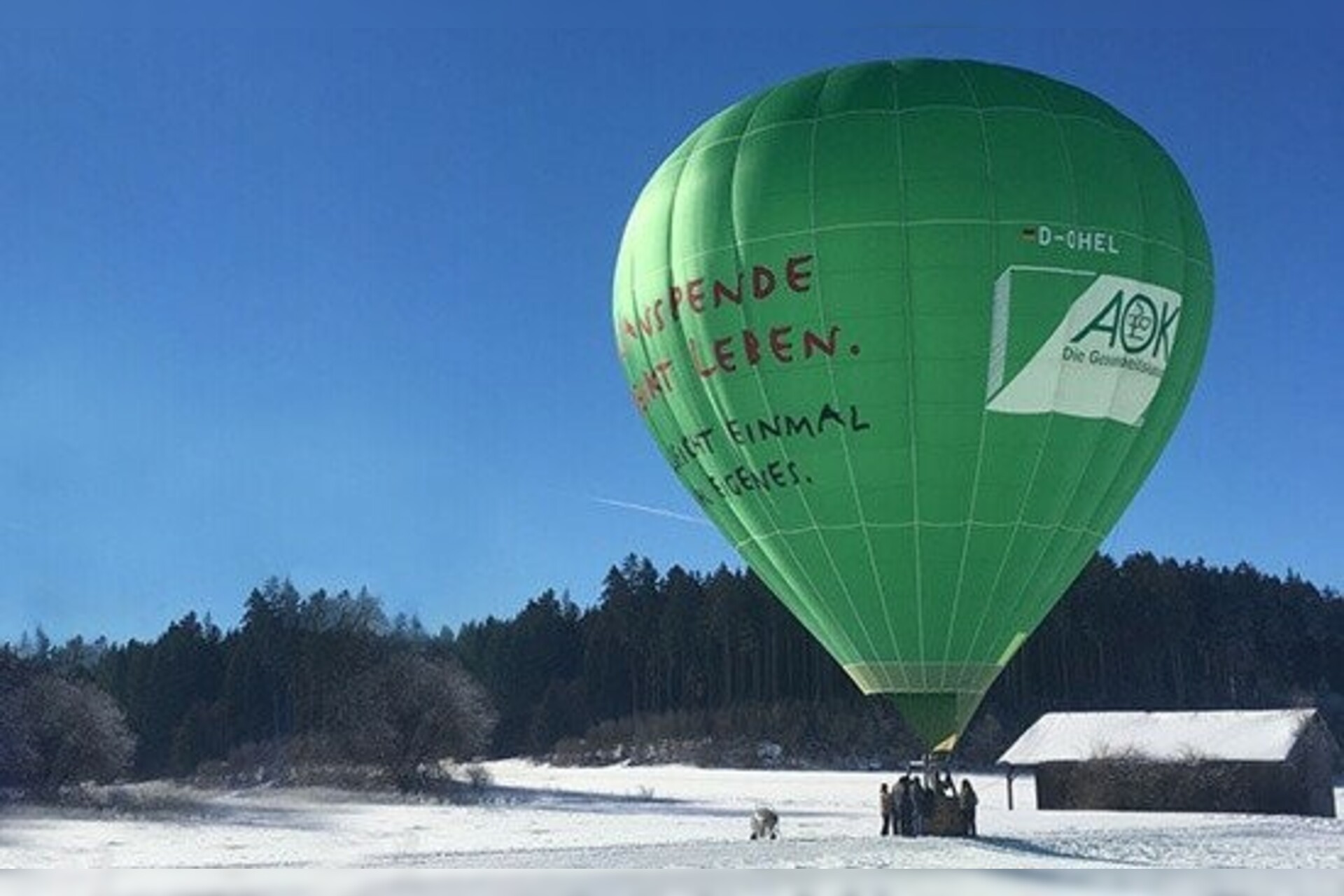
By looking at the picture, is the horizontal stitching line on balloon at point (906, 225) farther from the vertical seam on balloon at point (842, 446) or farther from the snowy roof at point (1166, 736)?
the snowy roof at point (1166, 736)

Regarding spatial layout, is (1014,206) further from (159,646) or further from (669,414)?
(159,646)

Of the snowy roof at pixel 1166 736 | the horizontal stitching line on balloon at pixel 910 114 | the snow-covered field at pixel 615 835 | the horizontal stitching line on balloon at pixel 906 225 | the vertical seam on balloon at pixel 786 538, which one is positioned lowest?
the snow-covered field at pixel 615 835

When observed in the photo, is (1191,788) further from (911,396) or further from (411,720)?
(411,720)

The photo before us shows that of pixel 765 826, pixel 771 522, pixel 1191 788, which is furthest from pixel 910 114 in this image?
pixel 1191 788

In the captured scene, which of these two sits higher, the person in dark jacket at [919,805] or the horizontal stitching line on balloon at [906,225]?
the horizontal stitching line on balloon at [906,225]

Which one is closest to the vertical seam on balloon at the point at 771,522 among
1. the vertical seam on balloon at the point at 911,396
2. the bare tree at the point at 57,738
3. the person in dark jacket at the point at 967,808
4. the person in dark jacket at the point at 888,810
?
the vertical seam on balloon at the point at 911,396

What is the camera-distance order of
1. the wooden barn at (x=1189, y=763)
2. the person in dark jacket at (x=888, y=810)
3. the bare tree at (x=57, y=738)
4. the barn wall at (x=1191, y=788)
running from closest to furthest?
the person in dark jacket at (x=888, y=810) → the barn wall at (x=1191, y=788) → the wooden barn at (x=1189, y=763) → the bare tree at (x=57, y=738)

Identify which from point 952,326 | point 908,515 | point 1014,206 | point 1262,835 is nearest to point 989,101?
point 1014,206
